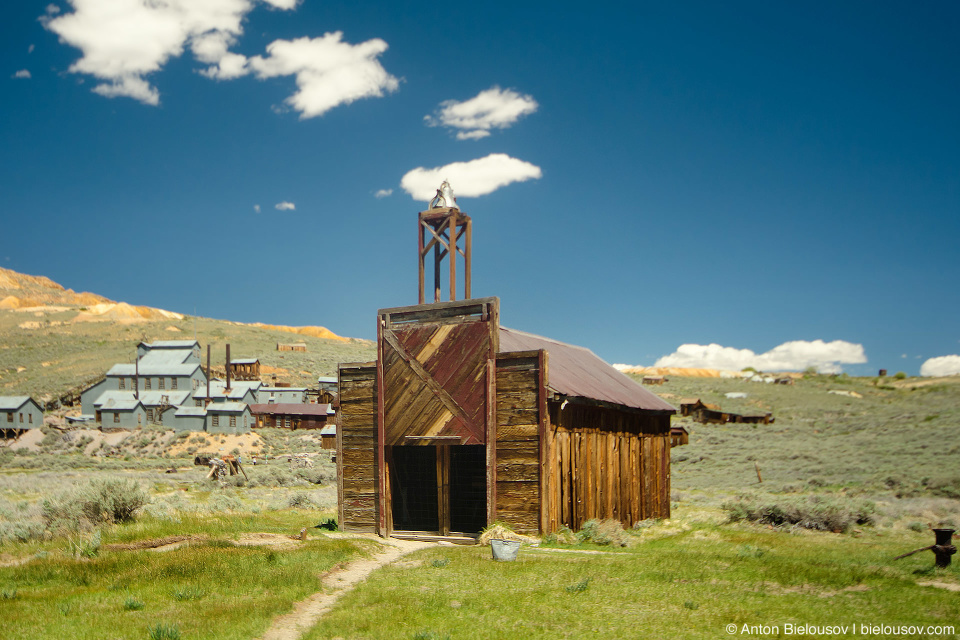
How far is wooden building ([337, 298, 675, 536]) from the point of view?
1584cm

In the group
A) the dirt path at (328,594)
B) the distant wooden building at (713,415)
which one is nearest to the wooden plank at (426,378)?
the dirt path at (328,594)

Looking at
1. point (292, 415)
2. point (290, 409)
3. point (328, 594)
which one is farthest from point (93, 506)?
point (290, 409)

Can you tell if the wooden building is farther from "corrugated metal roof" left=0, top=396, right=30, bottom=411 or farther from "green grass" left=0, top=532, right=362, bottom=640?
"corrugated metal roof" left=0, top=396, right=30, bottom=411

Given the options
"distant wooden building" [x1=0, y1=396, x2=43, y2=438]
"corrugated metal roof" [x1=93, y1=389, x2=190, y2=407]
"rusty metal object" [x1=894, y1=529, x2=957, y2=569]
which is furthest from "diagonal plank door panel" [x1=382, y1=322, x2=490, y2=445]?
"distant wooden building" [x1=0, y1=396, x2=43, y2=438]

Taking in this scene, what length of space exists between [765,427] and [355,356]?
74.1m

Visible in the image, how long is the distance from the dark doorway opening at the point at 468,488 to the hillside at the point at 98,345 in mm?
78125

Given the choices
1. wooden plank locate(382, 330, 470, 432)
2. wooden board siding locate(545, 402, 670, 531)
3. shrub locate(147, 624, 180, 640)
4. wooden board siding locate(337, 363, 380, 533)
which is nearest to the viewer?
shrub locate(147, 624, 180, 640)

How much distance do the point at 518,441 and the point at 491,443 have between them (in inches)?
25.2

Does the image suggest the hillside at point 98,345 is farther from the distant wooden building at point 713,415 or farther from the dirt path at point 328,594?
the dirt path at point 328,594

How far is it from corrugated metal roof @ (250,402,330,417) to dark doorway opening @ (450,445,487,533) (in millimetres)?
51968

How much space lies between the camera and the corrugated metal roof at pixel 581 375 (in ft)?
57.0

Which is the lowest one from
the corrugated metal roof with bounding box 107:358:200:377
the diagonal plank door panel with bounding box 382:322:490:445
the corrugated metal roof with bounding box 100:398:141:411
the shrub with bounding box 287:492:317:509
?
the shrub with bounding box 287:492:317:509

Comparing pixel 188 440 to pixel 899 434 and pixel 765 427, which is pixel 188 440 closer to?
pixel 765 427

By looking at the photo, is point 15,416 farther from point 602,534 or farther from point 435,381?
point 602,534
